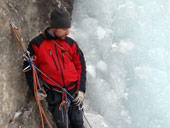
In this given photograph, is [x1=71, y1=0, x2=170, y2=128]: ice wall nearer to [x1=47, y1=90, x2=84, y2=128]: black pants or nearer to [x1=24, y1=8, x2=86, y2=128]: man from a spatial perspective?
[x1=47, y1=90, x2=84, y2=128]: black pants

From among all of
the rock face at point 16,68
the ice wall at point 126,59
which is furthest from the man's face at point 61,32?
the ice wall at point 126,59

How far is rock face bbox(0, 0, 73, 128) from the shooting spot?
68.1 inches

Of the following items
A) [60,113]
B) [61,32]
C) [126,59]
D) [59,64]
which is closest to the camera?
[61,32]

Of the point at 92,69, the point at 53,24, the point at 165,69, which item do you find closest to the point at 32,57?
the point at 53,24

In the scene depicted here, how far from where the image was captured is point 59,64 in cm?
177

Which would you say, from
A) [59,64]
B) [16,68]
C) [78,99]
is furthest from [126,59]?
[16,68]

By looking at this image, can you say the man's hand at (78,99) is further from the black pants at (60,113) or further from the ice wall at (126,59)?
the ice wall at (126,59)

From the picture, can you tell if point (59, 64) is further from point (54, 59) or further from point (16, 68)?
point (16, 68)

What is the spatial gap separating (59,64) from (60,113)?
496mm

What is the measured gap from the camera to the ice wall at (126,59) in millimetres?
2539

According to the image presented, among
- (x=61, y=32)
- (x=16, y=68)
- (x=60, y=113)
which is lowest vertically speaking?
(x=60, y=113)

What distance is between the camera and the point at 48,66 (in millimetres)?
1746

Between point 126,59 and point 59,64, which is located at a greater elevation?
point 59,64

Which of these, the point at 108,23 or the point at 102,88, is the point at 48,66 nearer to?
the point at 102,88
